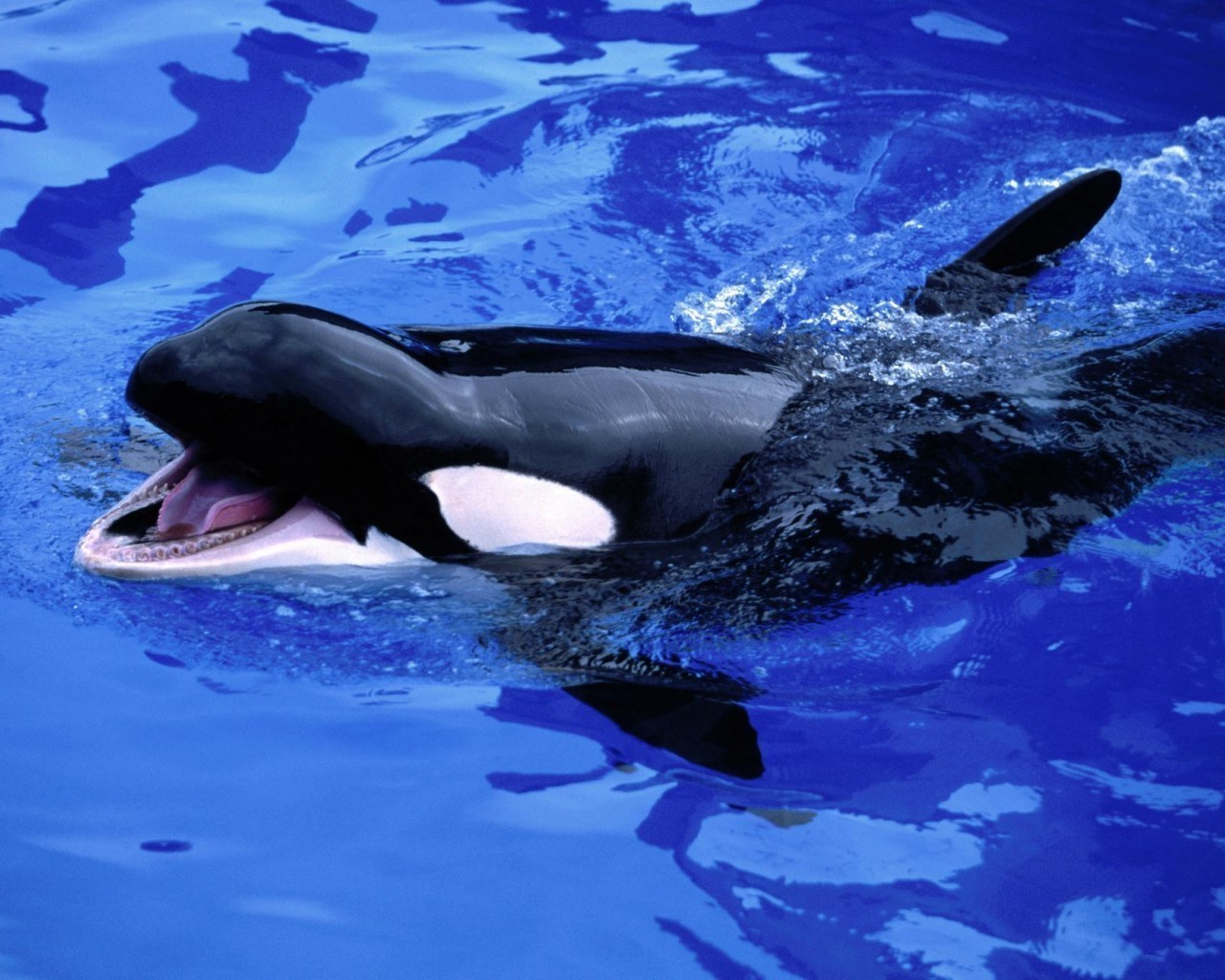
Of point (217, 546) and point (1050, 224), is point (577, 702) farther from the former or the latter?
point (1050, 224)

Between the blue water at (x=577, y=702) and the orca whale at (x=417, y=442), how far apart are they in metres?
0.22

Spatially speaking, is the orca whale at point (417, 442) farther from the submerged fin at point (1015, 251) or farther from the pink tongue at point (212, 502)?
the submerged fin at point (1015, 251)

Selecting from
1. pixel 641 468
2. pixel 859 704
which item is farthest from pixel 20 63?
pixel 859 704

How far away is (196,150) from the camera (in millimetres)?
8242

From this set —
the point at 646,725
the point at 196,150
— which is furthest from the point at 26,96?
the point at 646,725

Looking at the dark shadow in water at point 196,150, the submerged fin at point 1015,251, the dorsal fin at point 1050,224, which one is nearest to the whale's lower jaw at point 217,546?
the submerged fin at point 1015,251

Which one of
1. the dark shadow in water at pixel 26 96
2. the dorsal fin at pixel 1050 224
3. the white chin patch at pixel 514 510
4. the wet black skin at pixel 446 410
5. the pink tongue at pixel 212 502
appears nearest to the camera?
the wet black skin at pixel 446 410

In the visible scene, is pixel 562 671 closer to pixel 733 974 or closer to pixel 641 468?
pixel 641 468

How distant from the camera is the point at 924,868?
389 centimetres

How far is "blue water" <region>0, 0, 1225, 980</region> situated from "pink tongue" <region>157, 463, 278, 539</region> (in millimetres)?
193

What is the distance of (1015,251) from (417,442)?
10.3 feet

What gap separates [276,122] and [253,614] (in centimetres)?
499

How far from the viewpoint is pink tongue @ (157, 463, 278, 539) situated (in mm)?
4016

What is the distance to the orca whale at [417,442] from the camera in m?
3.85
